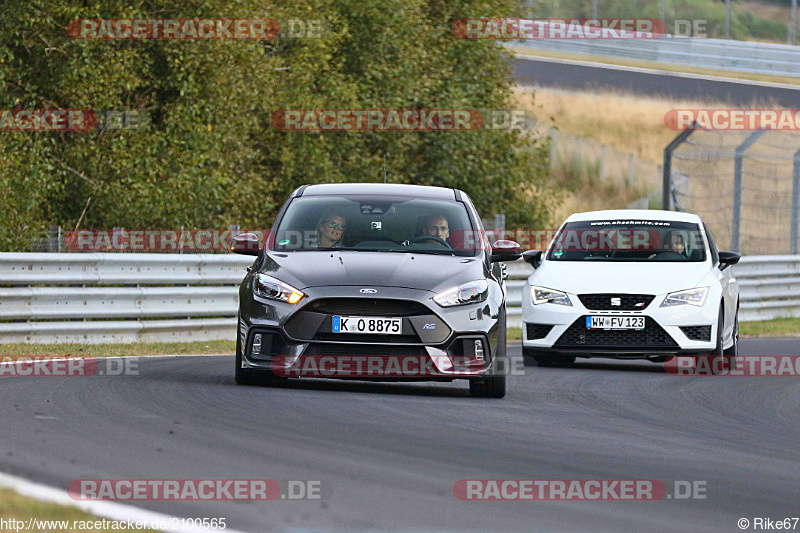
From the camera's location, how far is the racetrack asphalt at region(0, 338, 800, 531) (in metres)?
6.03

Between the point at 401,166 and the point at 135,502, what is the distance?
1077 inches

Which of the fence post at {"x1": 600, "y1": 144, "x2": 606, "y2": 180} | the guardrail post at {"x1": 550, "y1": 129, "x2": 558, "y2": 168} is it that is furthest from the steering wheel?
the guardrail post at {"x1": 550, "y1": 129, "x2": 558, "y2": 168}

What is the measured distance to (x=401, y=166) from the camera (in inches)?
1304

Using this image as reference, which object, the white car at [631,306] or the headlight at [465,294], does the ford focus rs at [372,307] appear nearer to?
the headlight at [465,294]

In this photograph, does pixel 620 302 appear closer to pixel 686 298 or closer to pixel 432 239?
pixel 686 298

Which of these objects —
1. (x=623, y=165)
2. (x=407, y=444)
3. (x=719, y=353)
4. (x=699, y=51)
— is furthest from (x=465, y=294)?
(x=699, y=51)

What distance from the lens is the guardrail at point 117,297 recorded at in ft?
49.9

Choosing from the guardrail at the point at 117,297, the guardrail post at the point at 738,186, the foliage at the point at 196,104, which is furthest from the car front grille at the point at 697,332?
the foliage at the point at 196,104

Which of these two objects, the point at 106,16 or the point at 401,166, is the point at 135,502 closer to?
the point at 106,16

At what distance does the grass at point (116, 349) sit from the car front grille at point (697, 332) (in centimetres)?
485

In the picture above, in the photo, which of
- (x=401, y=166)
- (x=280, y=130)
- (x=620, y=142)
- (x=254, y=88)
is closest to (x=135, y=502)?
(x=254, y=88)

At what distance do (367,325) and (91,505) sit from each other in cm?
457

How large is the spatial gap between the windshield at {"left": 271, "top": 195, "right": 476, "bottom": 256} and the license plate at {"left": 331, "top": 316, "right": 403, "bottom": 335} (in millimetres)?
996

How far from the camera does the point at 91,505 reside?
19.0 feet
